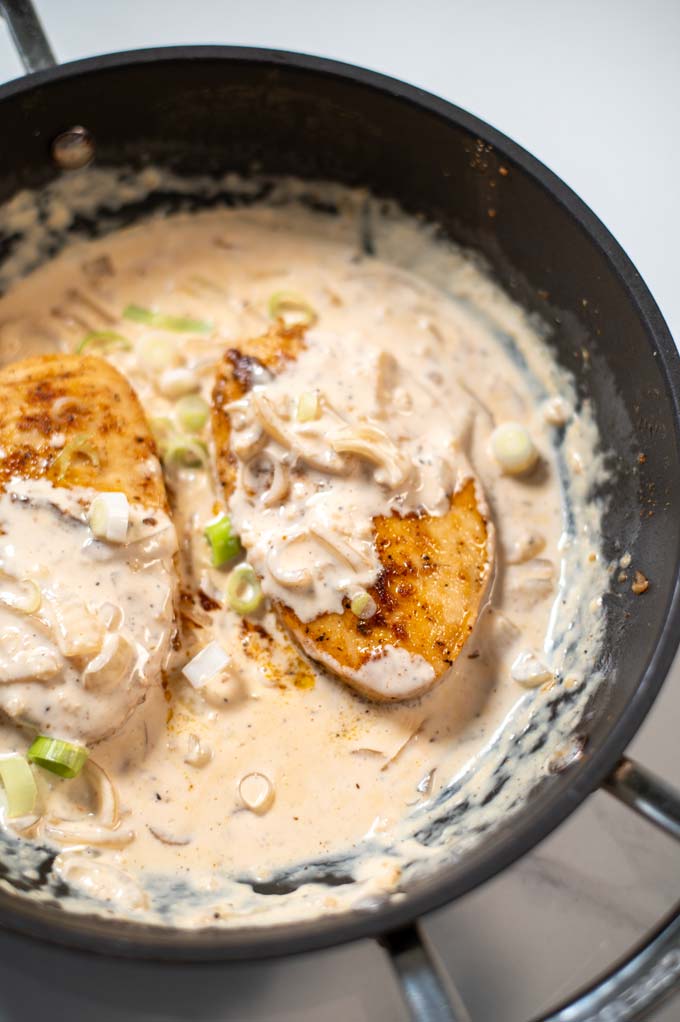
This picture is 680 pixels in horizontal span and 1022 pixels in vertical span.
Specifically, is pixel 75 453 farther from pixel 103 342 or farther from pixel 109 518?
pixel 103 342

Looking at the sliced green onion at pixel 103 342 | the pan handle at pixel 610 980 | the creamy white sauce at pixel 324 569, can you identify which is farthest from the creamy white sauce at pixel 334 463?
the pan handle at pixel 610 980

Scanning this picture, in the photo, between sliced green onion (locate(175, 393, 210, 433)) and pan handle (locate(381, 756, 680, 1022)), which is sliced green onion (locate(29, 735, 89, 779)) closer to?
pan handle (locate(381, 756, 680, 1022))

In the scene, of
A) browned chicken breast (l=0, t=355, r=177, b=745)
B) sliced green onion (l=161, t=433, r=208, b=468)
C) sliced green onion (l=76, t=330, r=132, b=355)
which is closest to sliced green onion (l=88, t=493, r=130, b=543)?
browned chicken breast (l=0, t=355, r=177, b=745)

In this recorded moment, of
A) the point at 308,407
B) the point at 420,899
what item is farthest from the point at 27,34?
the point at 420,899

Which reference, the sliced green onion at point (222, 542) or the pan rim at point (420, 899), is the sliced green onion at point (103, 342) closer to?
the sliced green onion at point (222, 542)

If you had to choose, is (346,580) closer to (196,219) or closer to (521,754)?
(521,754)

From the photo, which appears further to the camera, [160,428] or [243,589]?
[160,428]
